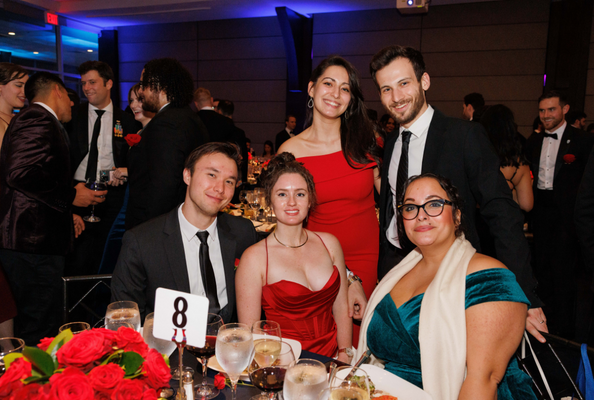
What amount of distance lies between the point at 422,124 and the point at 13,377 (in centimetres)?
189

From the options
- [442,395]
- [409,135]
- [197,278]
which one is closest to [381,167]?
[409,135]

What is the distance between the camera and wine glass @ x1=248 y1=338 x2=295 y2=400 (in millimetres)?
1124

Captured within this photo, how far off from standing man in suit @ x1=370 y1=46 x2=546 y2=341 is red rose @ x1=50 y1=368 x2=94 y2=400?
148 cm

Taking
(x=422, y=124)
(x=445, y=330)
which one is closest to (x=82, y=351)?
(x=445, y=330)

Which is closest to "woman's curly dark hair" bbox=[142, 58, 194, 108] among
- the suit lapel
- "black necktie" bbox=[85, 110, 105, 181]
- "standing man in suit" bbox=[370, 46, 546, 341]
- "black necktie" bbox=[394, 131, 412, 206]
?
"black necktie" bbox=[85, 110, 105, 181]

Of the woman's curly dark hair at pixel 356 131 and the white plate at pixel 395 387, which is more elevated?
the woman's curly dark hair at pixel 356 131

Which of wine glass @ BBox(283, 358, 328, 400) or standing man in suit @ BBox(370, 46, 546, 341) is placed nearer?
wine glass @ BBox(283, 358, 328, 400)

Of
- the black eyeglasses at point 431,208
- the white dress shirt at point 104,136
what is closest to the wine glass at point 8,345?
the black eyeglasses at point 431,208

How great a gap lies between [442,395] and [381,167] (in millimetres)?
1364

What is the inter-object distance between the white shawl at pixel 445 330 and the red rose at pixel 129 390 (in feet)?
3.30

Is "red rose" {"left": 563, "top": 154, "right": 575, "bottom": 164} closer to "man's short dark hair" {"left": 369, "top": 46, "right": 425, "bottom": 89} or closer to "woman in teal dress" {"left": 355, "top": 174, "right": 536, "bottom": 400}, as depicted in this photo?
"man's short dark hair" {"left": 369, "top": 46, "right": 425, "bottom": 89}

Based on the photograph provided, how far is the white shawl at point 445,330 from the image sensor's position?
1436mm

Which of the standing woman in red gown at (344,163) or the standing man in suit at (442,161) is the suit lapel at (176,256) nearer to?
the standing woman in red gown at (344,163)

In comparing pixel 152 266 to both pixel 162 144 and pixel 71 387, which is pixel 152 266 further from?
pixel 71 387
